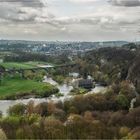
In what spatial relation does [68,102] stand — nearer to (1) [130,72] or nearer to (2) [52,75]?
(1) [130,72]

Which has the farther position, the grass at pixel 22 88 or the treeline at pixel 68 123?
the grass at pixel 22 88

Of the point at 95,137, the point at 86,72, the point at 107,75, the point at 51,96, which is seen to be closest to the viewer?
the point at 95,137

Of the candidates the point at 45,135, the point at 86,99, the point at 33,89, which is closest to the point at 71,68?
the point at 33,89

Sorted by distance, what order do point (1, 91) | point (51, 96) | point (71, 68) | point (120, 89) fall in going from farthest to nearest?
point (71, 68)
point (1, 91)
point (51, 96)
point (120, 89)

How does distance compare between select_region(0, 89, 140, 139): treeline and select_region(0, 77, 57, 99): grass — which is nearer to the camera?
select_region(0, 89, 140, 139): treeline

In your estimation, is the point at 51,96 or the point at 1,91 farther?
the point at 1,91

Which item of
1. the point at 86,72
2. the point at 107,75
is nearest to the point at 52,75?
the point at 86,72

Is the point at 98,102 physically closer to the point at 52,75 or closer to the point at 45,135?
the point at 45,135

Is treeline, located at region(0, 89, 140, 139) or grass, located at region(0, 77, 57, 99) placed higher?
treeline, located at region(0, 89, 140, 139)
